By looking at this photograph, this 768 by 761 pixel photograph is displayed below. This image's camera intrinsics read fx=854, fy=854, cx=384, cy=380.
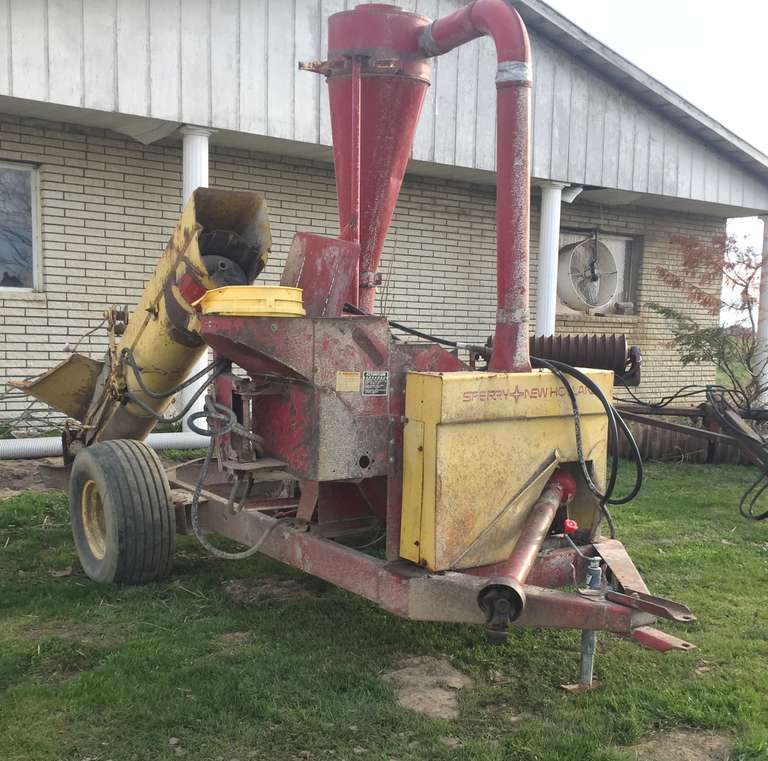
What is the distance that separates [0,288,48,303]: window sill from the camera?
7.87 meters

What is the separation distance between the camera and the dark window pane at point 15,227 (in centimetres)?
795

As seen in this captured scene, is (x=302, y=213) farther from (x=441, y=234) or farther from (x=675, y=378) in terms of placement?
(x=675, y=378)

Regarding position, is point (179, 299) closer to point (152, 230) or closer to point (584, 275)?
point (152, 230)

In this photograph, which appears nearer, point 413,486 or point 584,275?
point 413,486

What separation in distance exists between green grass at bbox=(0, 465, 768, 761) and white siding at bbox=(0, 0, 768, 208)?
4.22 meters

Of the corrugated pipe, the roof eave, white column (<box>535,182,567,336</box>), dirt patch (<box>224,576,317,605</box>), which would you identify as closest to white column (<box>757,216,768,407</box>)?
the roof eave

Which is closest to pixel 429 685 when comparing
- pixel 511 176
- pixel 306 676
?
pixel 306 676

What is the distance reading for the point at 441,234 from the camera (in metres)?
10.7

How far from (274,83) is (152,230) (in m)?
1.92

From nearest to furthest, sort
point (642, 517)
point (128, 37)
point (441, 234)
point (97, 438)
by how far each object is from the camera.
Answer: point (97, 438) < point (642, 517) < point (128, 37) < point (441, 234)

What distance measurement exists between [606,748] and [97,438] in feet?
11.0

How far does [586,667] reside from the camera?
3318mm

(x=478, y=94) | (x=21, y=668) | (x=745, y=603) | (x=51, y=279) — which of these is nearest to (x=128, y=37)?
(x=51, y=279)

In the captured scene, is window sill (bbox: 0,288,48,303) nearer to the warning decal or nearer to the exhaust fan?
the warning decal
